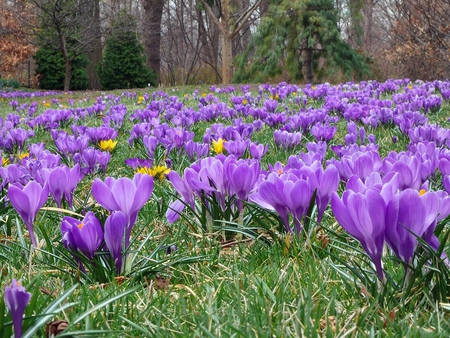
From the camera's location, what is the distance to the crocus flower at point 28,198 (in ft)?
5.11

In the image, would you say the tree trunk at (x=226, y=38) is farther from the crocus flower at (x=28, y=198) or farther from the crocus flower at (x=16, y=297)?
the crocus flower at (x=16, y=297)

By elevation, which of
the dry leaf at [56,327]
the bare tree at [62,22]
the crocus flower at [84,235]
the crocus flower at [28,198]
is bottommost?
the dry leaf at [56,327]

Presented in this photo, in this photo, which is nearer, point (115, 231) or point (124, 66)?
point (115, 231)

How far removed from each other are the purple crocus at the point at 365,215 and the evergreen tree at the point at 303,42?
19.3 metres

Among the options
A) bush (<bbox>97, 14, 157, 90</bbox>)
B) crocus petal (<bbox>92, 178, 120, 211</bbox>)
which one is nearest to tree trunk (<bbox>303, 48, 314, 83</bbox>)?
bush (<bbox>97, 14, 157, 90</bbox>)

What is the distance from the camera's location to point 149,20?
23.8m

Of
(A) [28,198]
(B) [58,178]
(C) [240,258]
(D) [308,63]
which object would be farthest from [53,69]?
(C) [240,258]

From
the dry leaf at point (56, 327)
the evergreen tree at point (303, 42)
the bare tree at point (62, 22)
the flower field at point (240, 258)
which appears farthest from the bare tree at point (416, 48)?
the dry leaf at point (56, 327)

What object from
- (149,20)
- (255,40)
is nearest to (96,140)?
(255,40)

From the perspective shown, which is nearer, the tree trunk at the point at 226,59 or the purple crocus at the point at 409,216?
the purple crocus at the point at 409,216

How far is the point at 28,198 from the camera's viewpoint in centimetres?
158

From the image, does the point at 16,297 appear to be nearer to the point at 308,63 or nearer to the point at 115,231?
the point at 115,231

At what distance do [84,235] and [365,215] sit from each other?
→ 27.6 inches

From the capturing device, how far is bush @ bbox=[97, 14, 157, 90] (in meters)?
23.8
